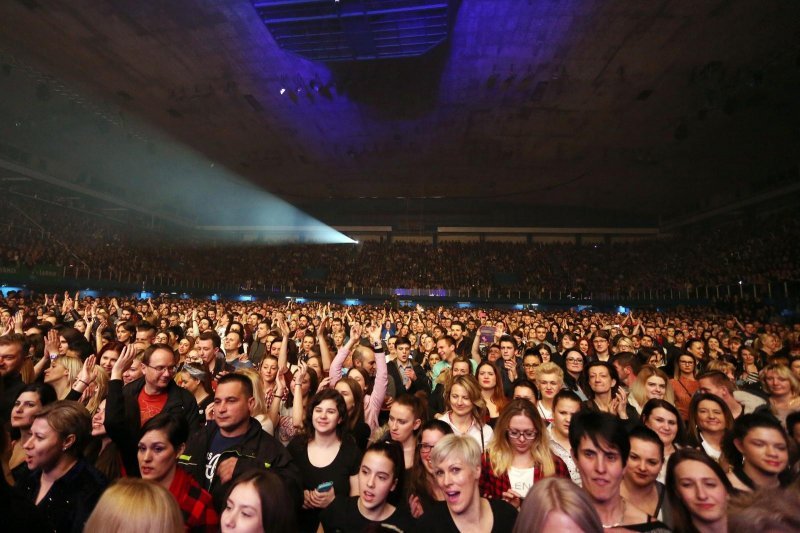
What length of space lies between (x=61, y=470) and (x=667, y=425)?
13.4 feet

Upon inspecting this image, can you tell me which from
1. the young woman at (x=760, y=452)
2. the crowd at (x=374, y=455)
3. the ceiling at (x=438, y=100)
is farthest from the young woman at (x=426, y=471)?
the ceiling at (x=438, y=100)

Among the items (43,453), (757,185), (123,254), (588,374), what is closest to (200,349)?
(43,453)

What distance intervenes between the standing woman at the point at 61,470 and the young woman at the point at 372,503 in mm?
1297

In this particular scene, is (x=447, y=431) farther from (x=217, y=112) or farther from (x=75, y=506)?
(x=217, y=112)

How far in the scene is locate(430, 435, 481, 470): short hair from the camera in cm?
220

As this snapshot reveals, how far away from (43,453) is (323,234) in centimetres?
3402

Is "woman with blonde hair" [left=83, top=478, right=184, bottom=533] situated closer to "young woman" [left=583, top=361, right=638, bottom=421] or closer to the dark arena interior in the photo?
the dark arena interior

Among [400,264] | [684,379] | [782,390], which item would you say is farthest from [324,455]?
[400,264]

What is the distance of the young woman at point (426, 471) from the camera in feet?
8.95

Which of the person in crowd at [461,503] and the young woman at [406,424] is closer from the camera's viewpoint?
the person in crowd at [461,503]

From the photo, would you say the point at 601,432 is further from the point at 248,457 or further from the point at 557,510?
the point at 248,457

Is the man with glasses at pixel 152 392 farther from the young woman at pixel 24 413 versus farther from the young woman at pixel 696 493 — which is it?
the young woman at pixel 696 493

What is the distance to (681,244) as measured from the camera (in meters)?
27.5

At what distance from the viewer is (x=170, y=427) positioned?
239 cm
